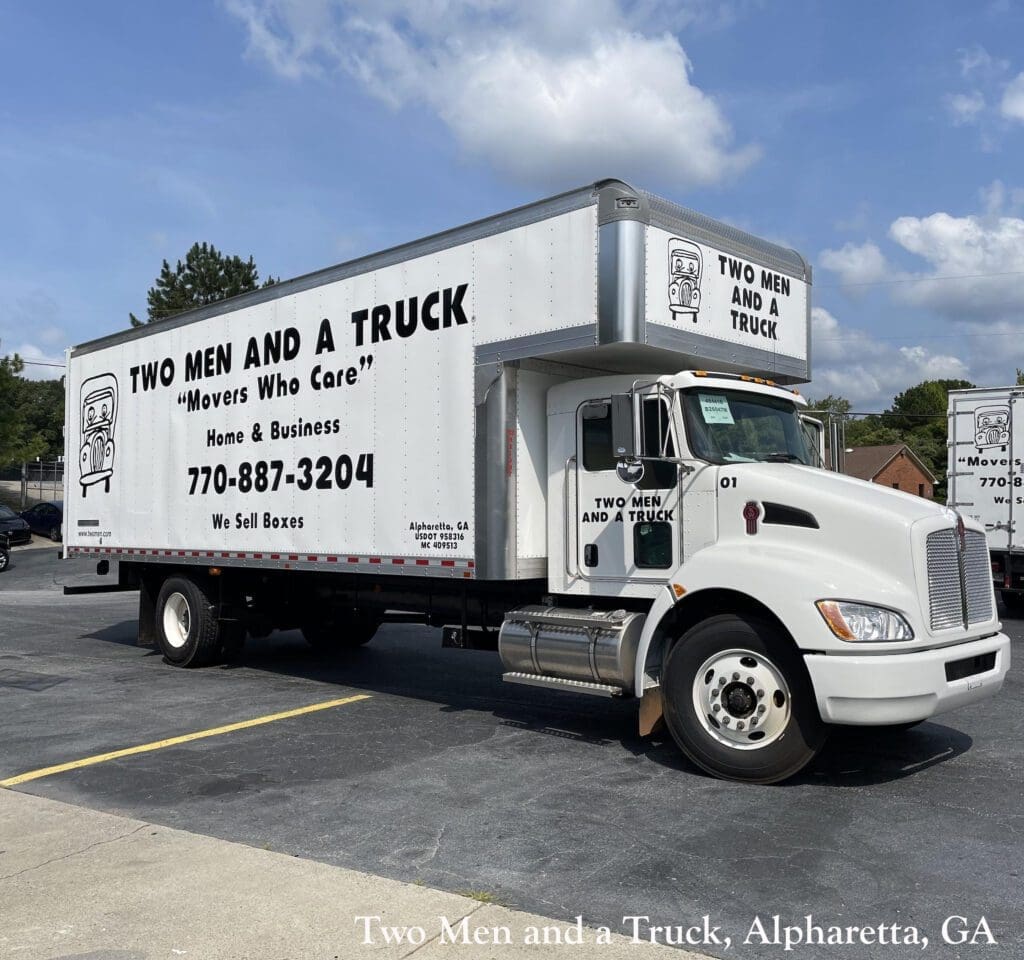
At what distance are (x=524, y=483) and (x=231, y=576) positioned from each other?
4.77m

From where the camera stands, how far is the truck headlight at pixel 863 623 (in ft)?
19.6

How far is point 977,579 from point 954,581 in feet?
1.40

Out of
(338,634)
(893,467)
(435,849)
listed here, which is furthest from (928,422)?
(435,849)

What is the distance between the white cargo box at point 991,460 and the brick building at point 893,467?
49.9 m

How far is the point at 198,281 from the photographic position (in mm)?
52594

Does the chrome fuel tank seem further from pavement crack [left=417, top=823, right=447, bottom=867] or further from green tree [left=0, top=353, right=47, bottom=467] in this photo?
green tree [left=0, top=353, right=47, bottom=467]

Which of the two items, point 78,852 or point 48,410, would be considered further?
point 48,410

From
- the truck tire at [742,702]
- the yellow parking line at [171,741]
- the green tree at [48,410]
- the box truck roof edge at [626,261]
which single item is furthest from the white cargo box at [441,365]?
the green tree at [48,410]

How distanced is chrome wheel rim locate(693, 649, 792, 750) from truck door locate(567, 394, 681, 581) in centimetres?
90

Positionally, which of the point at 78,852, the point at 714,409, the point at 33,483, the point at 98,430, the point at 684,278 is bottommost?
the point at 78,852

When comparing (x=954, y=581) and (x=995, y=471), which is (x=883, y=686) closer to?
(x=954, y=581)

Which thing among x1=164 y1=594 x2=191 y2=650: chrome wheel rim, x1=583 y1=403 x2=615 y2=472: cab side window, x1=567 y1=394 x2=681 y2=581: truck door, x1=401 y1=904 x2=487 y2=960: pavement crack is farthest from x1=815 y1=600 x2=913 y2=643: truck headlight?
x1=164 y1=594 x2=191 y2=650: chrome wheel rim

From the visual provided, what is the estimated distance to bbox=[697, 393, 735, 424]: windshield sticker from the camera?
23.8 feet

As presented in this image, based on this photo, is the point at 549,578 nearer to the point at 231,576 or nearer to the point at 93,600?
the point at 231,576
